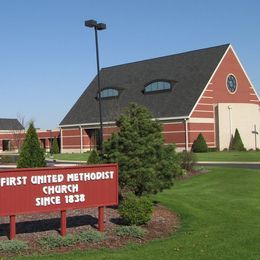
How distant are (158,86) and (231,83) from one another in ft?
27.9

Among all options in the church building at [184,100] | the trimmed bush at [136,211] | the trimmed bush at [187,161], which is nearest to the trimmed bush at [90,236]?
the trimmed bush at [136,211]

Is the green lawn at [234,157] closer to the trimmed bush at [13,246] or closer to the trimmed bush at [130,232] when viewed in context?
the trimmed bush at [130,232]

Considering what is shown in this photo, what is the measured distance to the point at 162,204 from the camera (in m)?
14.9

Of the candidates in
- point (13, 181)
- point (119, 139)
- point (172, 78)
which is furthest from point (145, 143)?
point (172, 78)

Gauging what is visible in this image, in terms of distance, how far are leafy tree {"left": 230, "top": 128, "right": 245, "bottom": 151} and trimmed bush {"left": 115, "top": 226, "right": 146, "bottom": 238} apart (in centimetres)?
4578

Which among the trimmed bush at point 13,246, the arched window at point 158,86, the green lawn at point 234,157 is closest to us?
the trimmed bush at point 13,246

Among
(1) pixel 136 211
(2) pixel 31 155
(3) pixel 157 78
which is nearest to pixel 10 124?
(3) pixel 157 78

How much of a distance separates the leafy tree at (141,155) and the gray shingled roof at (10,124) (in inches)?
3161

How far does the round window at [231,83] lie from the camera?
5944cm

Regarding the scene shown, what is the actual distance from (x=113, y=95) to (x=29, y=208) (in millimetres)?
53558

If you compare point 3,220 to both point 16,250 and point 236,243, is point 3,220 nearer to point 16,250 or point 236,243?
point 16,250

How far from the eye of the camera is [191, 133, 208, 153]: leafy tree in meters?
52.4

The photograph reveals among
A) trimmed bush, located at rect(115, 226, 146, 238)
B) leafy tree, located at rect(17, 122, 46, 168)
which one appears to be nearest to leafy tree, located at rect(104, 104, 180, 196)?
trimmed bush, located at rect(115, 226, 146, 238)

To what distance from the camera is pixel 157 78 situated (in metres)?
59.7
